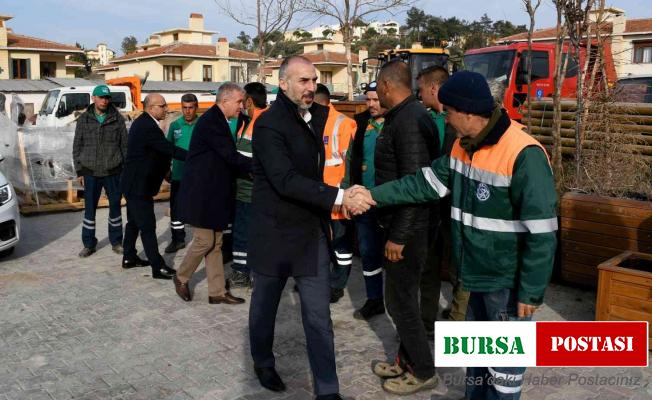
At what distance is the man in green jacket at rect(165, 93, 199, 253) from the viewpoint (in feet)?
24.5

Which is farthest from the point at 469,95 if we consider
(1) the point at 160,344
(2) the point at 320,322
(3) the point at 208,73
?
(3) the point at 208,73

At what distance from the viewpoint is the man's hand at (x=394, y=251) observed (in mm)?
3723

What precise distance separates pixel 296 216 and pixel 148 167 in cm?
321

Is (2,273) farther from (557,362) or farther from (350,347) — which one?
(557,362)

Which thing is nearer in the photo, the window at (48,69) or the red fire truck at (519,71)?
the red fire truck at (519,71)

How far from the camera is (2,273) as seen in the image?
6.73 meters

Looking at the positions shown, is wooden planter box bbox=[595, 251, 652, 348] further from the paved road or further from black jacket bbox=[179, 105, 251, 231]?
black jacket bbox=[179, 105, 251, 231]

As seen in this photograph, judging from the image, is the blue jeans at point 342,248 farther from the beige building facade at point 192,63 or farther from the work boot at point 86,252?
the beige building facade at point 192,63

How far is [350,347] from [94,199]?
4233 mm

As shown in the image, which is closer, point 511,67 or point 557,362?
point 557,362

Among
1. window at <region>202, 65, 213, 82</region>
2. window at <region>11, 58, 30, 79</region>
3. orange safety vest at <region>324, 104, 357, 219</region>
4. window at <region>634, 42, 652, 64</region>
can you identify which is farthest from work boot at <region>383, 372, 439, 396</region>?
window at <region>202, 65, 213, 82</region>

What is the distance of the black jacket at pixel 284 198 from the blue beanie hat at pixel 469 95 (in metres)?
0.89

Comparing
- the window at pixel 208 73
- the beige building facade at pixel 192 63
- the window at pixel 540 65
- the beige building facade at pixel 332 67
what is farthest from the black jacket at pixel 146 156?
the beige building facade at pixel 332 67

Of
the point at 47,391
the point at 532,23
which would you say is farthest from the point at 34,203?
the point at 532,23
